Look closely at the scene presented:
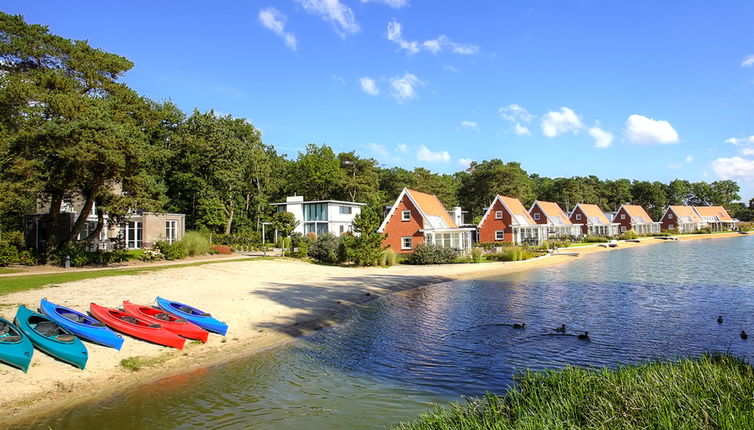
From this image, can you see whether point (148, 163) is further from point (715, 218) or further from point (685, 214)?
point (715, 218)

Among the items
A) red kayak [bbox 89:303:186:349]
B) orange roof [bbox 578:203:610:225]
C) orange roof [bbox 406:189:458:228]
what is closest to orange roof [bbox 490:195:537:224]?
orange roof [bbox 406:189:458:228]

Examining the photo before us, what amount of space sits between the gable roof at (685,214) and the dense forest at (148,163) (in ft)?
47.0

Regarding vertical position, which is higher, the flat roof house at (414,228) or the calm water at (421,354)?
the flat roof house at (414,228)

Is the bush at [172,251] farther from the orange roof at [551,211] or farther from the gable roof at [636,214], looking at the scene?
the gable roof at [636,214]

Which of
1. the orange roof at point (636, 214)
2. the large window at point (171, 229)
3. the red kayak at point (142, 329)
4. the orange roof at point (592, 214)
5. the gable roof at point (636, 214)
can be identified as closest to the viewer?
the red kayak at point (142, 329)

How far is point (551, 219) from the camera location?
242 feet

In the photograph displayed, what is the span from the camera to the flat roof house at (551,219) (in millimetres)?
72806

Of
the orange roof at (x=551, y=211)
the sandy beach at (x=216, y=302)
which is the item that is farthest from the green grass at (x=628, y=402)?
the orange roof at (x=551, y=211)

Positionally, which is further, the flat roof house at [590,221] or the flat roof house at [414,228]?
the flat roof house at [590,221]

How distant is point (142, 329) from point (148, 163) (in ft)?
86.1

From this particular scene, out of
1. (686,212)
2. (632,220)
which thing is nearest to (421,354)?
(632,220)

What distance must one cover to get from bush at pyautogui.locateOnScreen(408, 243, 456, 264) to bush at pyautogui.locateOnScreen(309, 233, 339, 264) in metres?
7.11

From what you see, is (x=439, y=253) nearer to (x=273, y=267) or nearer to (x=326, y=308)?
(x=273, y=267)

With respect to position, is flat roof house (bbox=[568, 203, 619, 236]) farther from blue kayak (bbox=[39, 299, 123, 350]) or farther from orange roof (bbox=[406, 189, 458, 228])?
blue kayak (bbox=[39, 299, 123, 350])
